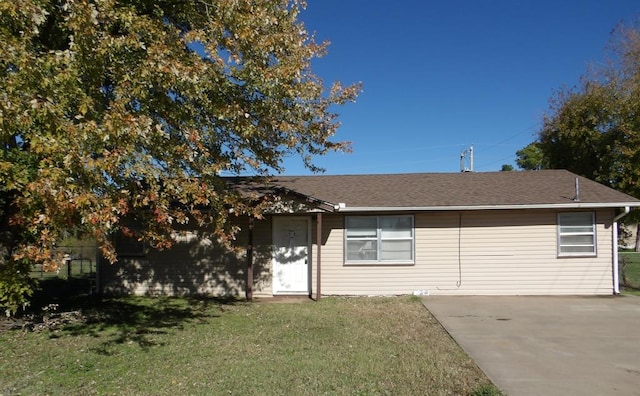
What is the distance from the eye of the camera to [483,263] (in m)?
13.1

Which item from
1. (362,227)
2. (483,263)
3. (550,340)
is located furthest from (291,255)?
(550,340)

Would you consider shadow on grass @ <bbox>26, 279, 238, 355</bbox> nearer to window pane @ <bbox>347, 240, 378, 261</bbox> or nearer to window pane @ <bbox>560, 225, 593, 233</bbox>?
window pane @ <bbox>347, 240, 378, 261</bbox>

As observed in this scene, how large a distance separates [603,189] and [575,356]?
8227 mm

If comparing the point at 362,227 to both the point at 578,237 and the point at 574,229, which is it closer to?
the point at 574,229

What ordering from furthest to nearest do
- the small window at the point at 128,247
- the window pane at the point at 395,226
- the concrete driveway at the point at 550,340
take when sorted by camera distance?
1. the small window at the point at 128,247
2. the window pane at the point at 395,226
3. the concrete driveway at the point at 550,340

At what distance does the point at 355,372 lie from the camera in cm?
611

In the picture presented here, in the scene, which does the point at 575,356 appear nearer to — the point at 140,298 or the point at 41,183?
the point at 41,183

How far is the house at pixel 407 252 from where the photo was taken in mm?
12969

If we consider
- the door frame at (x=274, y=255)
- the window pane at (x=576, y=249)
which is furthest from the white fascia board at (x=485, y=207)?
the door frame at (x=274, y=255)

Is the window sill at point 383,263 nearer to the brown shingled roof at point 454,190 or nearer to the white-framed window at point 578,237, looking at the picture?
the brown shingled roof at point 454,190

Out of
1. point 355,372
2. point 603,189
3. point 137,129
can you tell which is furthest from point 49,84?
point 603,189

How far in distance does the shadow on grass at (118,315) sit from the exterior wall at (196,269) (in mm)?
535

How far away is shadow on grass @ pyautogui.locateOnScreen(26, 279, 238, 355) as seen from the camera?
8516mm

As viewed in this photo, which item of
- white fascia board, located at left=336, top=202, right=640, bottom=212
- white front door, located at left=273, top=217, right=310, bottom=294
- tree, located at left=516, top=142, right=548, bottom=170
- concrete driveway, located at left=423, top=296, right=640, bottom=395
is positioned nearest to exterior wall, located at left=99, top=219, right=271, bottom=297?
white front door, located at left=273, top=217, right=310, bottom=294
